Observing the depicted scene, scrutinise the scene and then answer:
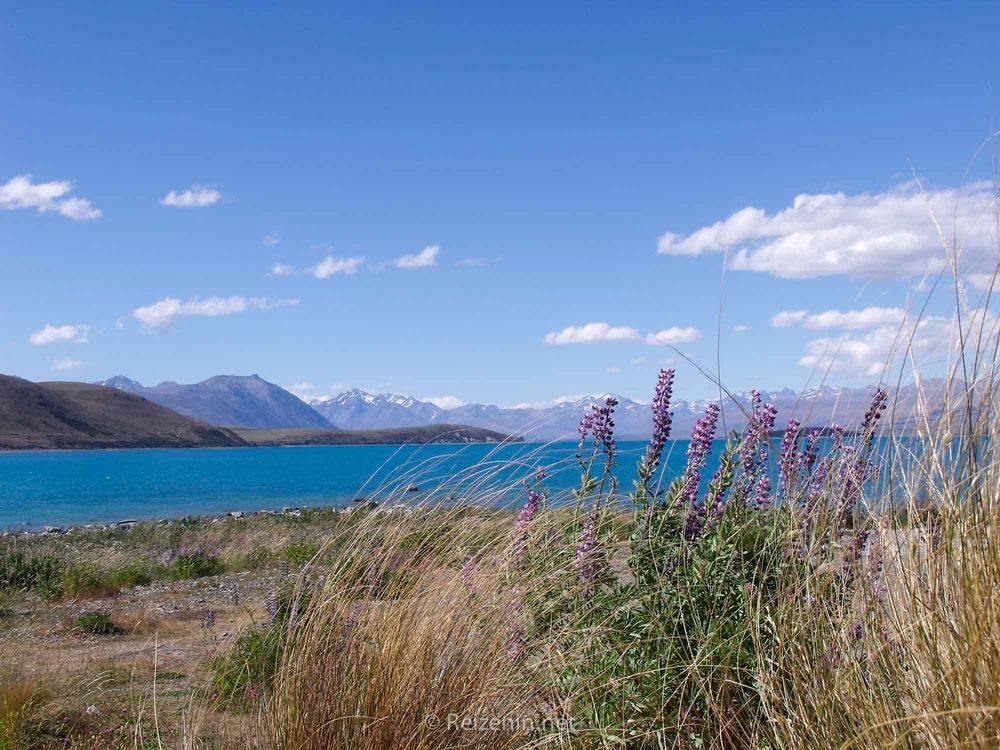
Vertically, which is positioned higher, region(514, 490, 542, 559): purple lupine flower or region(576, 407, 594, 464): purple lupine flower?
region(576, 407, 594, 464): purple lupine flower

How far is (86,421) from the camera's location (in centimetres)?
16500

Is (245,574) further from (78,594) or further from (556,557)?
(556,557)

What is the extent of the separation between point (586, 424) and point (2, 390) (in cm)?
17349

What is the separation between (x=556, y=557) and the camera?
10.5 feet

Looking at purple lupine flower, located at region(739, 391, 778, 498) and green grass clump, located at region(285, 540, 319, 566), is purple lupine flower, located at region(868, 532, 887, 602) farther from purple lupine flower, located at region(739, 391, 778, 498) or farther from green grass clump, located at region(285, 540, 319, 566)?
green grass clump, located at region(285, 540, 319, 566)

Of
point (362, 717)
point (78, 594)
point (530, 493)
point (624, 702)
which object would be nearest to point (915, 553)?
point (624, 702)

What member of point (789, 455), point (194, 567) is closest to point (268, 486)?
point (194, 567)

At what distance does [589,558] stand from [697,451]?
65cm

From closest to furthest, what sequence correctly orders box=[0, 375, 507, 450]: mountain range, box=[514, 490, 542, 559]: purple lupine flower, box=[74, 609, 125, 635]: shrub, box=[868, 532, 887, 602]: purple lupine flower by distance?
box=[868, 532, 887, 602]: purple lupine flower < box=[514, 490, 542, 559]: purple lupine flower < box=[74, 609, 125, 635]: shrub < box=[0, 375, 507, 450]: mountain range

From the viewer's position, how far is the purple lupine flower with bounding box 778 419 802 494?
114 inches

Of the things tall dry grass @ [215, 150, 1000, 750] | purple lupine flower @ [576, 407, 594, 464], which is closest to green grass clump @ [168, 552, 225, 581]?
tall dry grass @ [215, 150, 1000, 750]

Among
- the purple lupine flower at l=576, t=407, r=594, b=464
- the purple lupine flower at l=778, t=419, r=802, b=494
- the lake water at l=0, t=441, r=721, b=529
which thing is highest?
the purple lupine flower at l=576, t=407, r=594, b=464

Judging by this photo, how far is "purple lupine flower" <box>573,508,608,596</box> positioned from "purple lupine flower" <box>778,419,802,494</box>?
77 centimetres

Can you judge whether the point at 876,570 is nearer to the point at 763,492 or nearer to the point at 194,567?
the point at 763,492
